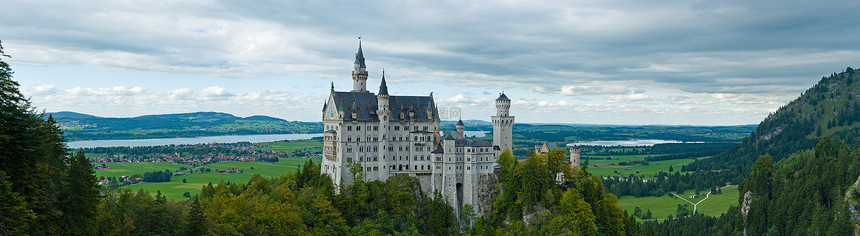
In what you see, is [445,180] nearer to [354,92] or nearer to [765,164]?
[354,92]

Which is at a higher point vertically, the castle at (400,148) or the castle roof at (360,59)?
the castle roof at (360,59)

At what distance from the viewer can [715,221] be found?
163250 mm

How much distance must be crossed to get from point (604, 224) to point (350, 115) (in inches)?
1759

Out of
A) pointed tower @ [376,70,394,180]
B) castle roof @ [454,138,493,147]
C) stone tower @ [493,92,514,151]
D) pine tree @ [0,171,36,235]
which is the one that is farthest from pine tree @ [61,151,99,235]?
stone tower @ [493,92,514,151]

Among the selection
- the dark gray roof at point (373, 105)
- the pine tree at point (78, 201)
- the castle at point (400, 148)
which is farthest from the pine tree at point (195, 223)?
the dark gray roof at point (373, 105)

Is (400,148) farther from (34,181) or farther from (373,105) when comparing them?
(34,181)

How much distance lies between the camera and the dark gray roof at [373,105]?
98.4m

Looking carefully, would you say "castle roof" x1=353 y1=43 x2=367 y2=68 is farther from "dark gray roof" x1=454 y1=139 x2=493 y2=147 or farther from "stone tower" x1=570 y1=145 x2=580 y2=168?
"stone tower" x1=570 y1=145 x2=580 y2=168

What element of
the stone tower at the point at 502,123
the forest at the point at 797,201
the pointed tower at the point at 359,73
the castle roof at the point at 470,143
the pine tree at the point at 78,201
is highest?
the pointed tower at the point at 359,73

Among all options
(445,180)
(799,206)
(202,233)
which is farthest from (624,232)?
(202,233)

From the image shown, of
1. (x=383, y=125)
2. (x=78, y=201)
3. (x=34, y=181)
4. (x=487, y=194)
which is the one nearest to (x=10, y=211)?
(x=34, y=181)

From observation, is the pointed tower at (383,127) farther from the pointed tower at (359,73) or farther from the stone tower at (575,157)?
the stone tower at (575,157)

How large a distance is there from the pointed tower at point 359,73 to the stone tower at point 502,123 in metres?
23.5

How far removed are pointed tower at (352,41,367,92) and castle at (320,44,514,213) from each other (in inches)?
103
